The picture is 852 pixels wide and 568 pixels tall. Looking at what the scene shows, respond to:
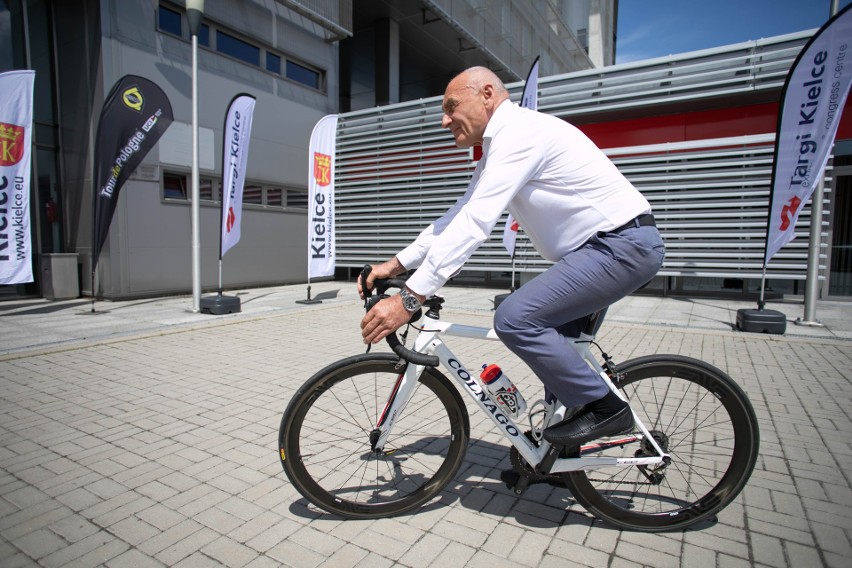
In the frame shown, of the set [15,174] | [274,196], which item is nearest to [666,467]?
[15,174]

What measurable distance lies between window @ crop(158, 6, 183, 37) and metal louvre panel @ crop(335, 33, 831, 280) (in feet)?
18.5

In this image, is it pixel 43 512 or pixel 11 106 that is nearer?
pixel 43 512

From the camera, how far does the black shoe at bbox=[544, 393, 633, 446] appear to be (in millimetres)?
2020

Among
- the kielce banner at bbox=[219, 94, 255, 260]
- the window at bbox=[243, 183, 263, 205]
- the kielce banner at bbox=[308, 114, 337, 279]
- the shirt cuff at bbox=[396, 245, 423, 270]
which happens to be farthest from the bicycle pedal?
the window at bbox=[243, 183, 263, 205]

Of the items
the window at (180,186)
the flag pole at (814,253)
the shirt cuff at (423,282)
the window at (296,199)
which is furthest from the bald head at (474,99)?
the window at (296,199)

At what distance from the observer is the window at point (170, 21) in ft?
34.7

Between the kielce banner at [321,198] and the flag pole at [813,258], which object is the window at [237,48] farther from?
the flag pole at [813,258]

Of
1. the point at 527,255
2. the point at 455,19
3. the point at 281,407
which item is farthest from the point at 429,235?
the point at 455,19

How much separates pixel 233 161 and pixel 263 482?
23.8 ft

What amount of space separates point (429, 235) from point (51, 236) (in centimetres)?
1149

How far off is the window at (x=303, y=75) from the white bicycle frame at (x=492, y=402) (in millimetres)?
13292

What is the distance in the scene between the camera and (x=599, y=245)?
6.58 feet

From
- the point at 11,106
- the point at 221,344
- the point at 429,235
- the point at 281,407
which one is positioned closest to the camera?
the point at 429,235

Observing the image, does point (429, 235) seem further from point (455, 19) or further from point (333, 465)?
point (455, 19)
